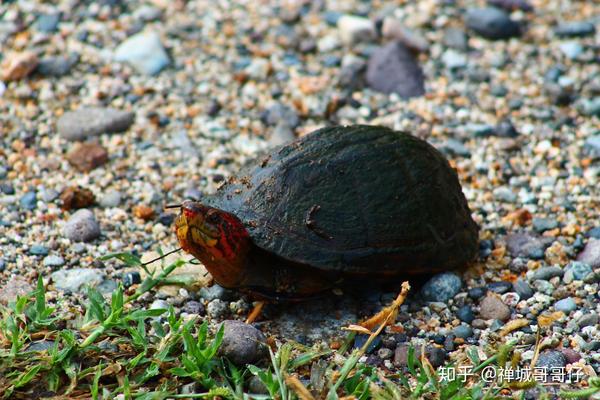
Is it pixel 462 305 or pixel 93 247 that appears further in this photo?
pixel 93 247

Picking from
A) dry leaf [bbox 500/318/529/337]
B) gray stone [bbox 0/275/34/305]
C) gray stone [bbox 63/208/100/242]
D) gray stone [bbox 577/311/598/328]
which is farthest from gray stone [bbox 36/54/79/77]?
gray stone [bbox 577/311/598/328]

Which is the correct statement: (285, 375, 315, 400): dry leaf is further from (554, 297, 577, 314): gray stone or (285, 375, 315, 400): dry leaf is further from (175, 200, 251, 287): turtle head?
(554, 297, 577, 314): gray stone

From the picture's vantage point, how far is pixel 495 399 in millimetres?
2785

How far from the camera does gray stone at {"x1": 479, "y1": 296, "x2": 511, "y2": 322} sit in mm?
3363

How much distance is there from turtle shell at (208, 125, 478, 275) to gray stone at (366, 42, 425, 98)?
66.8 inches

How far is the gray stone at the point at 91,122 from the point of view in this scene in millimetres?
4663

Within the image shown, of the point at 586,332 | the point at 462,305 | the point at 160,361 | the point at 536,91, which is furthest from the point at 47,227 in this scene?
the point at 536,91

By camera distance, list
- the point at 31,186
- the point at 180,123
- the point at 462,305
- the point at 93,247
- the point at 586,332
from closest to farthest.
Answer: the point at 586,332, the point at 462,305, the point at 93,247, the point at 31,186, the point at 180,123

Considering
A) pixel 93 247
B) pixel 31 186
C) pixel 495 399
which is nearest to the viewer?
pixel 495 399

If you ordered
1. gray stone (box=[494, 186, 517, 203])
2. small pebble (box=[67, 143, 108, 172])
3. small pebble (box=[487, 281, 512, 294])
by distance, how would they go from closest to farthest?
small pebble (box=[487, 281, 512, 294]) → gray stone (box=[494, 186, 517, 203]) → small pebble (box=[67, 143, 108, 172])

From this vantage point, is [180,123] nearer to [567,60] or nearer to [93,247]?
[93,247]

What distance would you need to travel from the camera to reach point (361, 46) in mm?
5645

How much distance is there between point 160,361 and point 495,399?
1252mm

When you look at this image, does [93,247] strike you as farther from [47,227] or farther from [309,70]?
[309,70]
